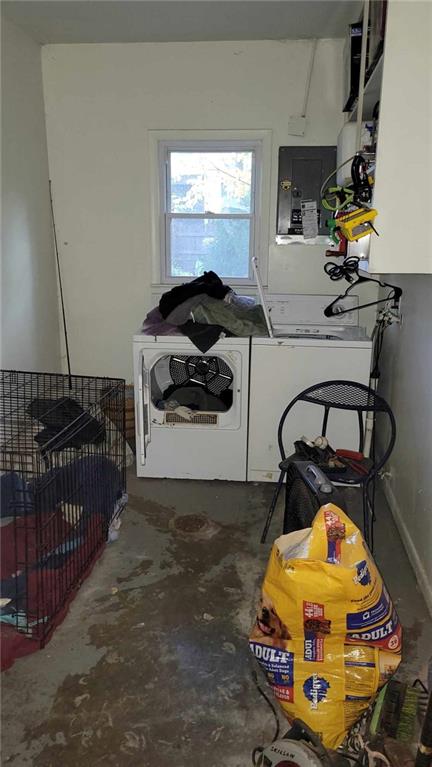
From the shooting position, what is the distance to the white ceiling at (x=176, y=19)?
2.89 meters

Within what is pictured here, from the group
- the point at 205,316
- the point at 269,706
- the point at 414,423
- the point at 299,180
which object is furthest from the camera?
the point at 299,180

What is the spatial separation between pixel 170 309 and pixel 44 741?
7.09 ft

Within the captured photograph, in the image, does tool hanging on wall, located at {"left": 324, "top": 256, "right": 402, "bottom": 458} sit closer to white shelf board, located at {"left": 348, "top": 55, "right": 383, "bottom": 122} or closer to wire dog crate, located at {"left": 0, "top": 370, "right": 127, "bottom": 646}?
white shelf board, located at {"left": 348, "top": 55, "right": 383, "bottom": 122}

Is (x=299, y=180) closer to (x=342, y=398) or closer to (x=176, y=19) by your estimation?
(x=176, y=19)

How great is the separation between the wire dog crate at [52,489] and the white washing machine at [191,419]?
→ 254 millimetres

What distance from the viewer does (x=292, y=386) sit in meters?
2.99

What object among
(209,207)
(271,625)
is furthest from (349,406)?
(209,207)

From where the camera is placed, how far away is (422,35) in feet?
5.77

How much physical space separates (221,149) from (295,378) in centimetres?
174

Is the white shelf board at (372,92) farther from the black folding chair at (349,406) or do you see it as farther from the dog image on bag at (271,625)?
the dog image on bag at (271,625)

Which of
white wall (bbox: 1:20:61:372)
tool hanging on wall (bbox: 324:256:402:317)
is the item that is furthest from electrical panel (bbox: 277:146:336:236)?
white wall (bbox: 1:20:61:372)

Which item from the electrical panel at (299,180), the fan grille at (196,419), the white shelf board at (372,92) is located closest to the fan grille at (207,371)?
the fan grille at (196,419)

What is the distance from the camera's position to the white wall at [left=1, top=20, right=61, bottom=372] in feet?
10.4

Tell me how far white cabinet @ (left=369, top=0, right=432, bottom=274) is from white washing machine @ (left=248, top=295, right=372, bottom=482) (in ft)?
3.35
